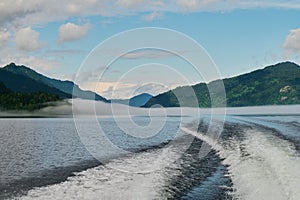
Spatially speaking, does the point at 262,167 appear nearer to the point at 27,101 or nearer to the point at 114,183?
the point at 114,183

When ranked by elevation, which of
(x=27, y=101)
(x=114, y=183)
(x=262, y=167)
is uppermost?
(x=27, y=101)

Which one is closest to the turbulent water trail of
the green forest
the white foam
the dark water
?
the dark water

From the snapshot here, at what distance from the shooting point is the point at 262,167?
791 inches

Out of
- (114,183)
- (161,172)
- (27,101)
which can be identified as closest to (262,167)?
(161,172)

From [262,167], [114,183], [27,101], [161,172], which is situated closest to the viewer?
[114,183]

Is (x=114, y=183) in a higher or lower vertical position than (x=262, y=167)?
lower

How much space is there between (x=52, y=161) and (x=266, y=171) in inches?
539

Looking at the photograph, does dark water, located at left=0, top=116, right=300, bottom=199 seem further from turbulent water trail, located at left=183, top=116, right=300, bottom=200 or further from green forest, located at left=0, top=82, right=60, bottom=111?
green forest, located at left=0, top=82, right=60, bottom=111

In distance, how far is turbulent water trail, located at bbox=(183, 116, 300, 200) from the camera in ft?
51.1

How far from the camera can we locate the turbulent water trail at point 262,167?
1559cm

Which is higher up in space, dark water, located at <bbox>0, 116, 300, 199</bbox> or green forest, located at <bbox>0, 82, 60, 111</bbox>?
green forest, located at <bbox>0, 82, 60, 111</bbox>

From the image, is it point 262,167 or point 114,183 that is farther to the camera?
point 262,167

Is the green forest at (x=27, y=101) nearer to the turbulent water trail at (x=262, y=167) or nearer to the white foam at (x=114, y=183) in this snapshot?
the turbulent water trail at (x=262, y=167)

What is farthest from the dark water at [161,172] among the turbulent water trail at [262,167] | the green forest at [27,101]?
the green forest at [27,101]
